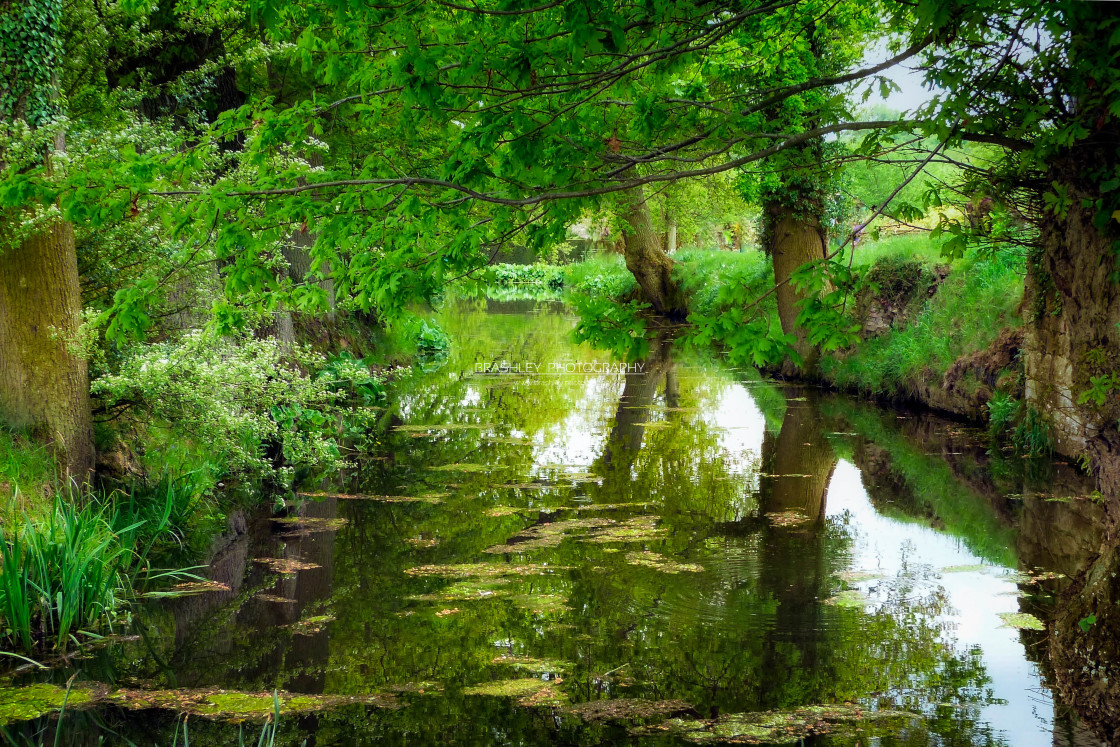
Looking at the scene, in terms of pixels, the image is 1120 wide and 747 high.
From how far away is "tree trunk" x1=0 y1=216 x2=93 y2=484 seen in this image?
6.80m

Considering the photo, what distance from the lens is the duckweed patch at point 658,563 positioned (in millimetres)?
6704

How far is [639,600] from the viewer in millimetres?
6102


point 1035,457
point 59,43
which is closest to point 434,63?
point 59,43

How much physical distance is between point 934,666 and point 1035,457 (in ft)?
19.2

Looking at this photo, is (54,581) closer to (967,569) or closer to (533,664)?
(533,664)

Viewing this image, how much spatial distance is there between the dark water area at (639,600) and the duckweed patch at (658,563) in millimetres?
26

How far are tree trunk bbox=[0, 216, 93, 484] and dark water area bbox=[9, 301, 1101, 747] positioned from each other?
1.61 m

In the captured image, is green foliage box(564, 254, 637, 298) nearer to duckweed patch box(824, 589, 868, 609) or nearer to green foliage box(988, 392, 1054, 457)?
green foliage box(988, 392, 1054, 457)

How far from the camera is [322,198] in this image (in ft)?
16.1

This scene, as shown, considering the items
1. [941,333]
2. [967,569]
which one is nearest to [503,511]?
[967,569]

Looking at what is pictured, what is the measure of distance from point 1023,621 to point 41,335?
7055 mm

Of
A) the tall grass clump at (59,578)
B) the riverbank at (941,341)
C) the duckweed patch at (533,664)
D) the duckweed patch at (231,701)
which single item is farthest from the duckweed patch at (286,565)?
the riverbank at (941,341)

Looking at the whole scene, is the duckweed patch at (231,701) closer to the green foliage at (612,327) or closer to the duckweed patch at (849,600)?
the green foliage at (612,327)

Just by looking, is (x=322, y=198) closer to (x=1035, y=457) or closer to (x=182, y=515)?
(x=182, y=515)
